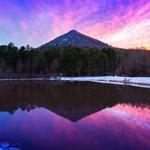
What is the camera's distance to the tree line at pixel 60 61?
71.2 metres

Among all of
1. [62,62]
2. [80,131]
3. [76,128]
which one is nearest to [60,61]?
[62,62]

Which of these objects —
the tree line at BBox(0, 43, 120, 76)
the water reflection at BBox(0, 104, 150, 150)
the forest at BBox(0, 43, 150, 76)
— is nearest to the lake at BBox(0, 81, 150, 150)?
the water reflection at BBox(0, 104, 150, 150)

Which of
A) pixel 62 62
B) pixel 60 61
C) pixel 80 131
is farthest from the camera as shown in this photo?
pixel 60 61

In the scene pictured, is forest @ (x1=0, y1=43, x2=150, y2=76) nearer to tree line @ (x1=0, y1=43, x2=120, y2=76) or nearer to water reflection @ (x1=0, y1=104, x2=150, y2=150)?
tree line @ (x1=0, y1=43, x2=120, y2=76)

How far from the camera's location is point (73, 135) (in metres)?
9.43

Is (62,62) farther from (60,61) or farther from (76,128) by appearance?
(76,128)

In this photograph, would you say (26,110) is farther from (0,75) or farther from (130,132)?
(0,75)

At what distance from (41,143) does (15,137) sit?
110cm

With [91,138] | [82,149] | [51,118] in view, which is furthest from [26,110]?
[82,149]

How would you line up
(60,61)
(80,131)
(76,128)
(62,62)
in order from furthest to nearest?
1. (60,61)
2. (62,62)
3. (76,128)
4. (80,131)

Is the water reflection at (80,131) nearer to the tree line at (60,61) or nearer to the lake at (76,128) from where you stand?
the lake at (76,128)

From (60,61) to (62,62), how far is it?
64 cm

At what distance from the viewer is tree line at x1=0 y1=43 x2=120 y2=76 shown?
7118 cm

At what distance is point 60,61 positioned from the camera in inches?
2817
